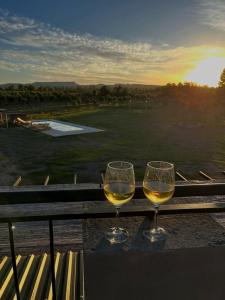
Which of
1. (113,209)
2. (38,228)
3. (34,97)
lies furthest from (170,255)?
(34,97)

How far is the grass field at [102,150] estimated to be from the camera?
8.80 metres

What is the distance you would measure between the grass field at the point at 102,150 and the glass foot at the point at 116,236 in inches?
268

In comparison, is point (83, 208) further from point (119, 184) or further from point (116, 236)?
point (116, 236)

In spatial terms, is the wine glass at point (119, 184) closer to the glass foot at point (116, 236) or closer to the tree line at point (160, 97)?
the glass foot at point (116, 236)

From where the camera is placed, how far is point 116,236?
104cm

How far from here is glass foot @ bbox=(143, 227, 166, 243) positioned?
3.44 feet

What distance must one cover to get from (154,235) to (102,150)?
412 inches

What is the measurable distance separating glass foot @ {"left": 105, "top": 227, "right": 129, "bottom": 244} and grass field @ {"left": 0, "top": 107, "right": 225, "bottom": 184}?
22.4ft

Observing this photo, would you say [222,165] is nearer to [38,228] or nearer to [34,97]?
[38,228]

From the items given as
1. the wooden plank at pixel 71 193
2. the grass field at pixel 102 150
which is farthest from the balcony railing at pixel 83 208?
the grass field at pixel 102 150

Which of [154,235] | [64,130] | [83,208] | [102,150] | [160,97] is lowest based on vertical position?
[102,150]

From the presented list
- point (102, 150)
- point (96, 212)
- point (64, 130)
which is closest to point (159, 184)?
point (96, 212)

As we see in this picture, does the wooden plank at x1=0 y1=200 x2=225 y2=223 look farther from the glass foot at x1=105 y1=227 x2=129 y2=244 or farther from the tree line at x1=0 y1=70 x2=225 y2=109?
the tree line at x1=0 y1=70 x2=225 y2=109

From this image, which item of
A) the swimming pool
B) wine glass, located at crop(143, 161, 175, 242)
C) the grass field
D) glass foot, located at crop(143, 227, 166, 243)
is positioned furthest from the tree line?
wine glass, located at crop(143, 161, 175, 242)
